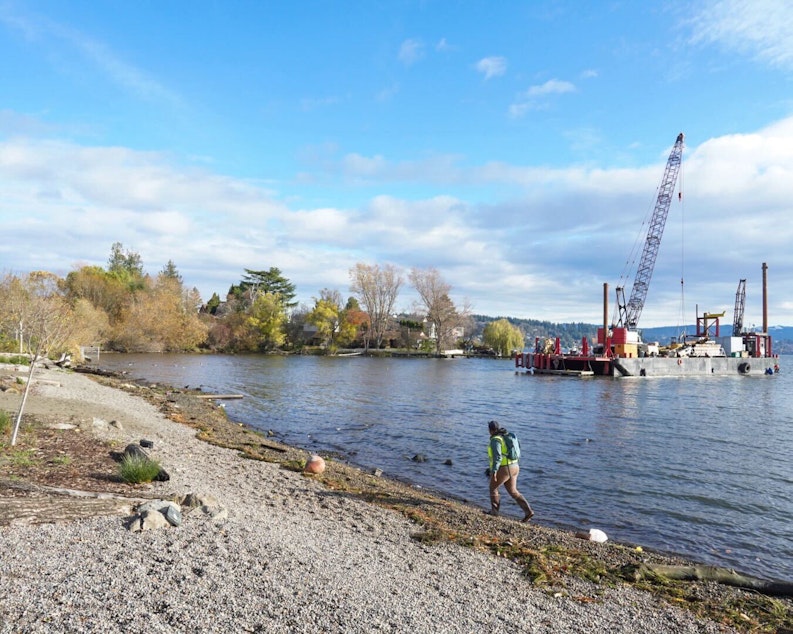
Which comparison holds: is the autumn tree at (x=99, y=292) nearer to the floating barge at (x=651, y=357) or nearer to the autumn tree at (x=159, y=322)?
the autumn tree at (x=159, y=322)

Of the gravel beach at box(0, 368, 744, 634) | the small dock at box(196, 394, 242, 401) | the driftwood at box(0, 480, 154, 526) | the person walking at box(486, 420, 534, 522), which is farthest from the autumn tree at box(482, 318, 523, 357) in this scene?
the driftwood at box(0, 480, 154, 526)

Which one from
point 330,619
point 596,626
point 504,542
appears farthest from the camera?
point 504,542

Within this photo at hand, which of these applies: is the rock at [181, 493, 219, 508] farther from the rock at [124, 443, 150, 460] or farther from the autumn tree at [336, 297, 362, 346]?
the autumn tree at [336, 297, 362, 346]

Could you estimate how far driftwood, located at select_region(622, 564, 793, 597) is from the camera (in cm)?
803

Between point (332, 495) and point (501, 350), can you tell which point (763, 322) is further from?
point (332, 495)

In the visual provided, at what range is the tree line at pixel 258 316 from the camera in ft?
252

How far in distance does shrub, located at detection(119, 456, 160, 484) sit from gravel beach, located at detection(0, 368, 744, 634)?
47 centimetres

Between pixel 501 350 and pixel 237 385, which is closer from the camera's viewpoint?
pixel 237 385

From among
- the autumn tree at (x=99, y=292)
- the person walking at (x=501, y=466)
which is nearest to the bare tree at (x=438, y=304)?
the autumn tree at (x=99, y=292)

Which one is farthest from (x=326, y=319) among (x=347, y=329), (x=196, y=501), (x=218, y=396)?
(x=196, y=501)

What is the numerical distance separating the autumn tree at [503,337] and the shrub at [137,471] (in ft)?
333

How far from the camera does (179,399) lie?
92.8ft

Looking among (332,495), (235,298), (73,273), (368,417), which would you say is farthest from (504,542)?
(235,298)

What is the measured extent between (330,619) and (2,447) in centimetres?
938
